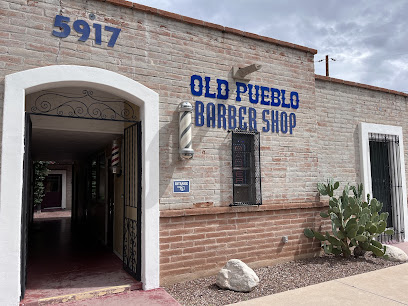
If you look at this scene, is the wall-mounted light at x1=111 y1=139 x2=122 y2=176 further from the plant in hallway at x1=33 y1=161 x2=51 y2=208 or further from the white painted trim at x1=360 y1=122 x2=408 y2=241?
the plant in hallway at x1=33 y1=161 x2=51 y2=208

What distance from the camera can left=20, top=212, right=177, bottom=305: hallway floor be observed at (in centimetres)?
449

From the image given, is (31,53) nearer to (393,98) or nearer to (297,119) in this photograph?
(297,119)

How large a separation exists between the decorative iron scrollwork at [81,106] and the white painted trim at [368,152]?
16.7 ft

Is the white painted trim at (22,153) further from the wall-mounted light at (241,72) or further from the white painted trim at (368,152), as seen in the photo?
the white painted trim at (368,152)

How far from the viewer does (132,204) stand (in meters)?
5.77

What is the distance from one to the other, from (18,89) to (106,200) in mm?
4361

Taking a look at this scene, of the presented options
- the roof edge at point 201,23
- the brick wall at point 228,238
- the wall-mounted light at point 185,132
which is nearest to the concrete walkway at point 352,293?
the brick wall at point 228,238

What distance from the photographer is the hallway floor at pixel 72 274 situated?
14.7 feet

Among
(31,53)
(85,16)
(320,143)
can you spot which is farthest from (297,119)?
(31,53)

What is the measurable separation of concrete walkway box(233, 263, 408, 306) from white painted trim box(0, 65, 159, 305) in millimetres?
1668

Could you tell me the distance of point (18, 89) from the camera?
4.21 m

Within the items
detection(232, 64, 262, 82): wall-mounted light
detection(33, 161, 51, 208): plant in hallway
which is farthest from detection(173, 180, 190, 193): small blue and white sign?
detection(33, 161, 51, 208): plant in hallway

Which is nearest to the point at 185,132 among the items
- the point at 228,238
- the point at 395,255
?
the point at 228,238

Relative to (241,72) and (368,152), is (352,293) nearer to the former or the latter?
(241,72)
